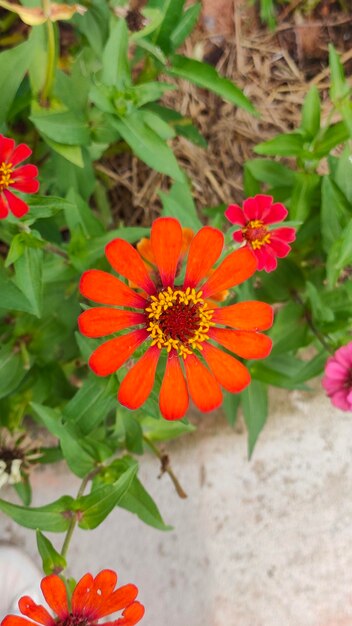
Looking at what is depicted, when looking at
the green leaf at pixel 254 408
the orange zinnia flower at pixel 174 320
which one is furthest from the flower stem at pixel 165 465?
the orange zinnia flower at pixel 174 320

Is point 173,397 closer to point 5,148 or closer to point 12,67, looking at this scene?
point 5,148

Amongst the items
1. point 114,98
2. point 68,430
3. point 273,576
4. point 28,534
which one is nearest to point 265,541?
point 273,576

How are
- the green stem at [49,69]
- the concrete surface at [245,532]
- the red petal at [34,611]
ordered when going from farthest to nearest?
the concrete surface at [245,532] < the green stem at [49,69] < the red petal at [34,611]

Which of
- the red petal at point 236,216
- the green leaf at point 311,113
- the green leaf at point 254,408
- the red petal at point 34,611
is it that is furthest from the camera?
the green leaf at point 254,408

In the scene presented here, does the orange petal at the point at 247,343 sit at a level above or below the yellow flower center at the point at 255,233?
below

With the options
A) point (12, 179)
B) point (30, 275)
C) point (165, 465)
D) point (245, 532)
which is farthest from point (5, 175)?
point (245, 532)

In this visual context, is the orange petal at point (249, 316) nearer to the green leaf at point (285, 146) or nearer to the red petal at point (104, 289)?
the red petal at point (104, 289)
